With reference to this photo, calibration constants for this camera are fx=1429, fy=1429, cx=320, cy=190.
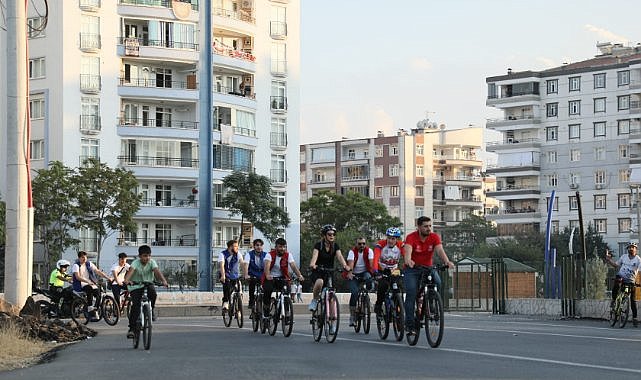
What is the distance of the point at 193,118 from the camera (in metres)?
91.7

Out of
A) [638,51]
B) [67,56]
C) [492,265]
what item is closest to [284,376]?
[492,265]

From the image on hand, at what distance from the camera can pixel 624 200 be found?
142 meters

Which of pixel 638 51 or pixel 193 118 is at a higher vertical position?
pixel 638 51

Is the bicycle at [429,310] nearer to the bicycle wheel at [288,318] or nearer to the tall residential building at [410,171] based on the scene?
the bicycle wheel at [288,318]

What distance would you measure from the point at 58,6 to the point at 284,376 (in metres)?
74.2

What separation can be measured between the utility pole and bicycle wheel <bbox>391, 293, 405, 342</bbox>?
11.6 metres

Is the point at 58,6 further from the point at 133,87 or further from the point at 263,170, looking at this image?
the point at 263,170

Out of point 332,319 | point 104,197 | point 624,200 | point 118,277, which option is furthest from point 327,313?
point 624,200

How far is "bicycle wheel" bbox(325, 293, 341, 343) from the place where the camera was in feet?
71.7

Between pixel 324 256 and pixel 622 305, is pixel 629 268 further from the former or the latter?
pixel 324 256

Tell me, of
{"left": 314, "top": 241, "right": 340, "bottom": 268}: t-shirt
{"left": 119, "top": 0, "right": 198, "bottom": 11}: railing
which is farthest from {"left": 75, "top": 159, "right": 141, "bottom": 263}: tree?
{"left": 314, "top": 241, "right": 340, "bottom": 268}: t-shirt

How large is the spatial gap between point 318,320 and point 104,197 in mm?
56864

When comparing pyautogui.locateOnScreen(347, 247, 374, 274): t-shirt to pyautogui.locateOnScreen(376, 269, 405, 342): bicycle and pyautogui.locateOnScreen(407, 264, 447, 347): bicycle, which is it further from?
pyautogui.locateOnScreen(407, 264, 447, 347): bicycle

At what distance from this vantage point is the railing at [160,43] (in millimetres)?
89125
